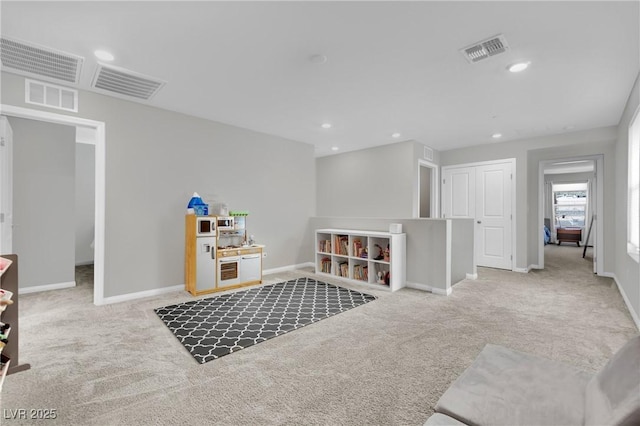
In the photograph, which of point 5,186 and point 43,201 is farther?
point 43,201

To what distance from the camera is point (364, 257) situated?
15.2 feet

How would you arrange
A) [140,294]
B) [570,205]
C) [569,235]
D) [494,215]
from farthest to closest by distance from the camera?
[570,205], [569,235], [494,215], [140,294]

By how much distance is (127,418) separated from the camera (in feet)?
5.40

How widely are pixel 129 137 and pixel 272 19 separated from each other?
2.65 m

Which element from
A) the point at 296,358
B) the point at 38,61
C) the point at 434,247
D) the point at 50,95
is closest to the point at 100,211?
the point at 50,95

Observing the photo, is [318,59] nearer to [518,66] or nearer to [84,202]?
[518,66]

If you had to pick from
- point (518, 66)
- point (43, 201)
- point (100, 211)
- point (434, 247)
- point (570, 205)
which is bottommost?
point (434, 247)

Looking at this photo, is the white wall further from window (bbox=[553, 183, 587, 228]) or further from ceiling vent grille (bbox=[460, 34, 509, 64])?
window (bbox=[553, 183, 587, 228])

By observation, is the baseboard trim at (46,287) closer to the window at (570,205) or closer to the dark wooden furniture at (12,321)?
the dark wooden furniture at (12,321)

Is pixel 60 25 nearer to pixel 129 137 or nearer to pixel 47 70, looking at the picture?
pixel 47 70

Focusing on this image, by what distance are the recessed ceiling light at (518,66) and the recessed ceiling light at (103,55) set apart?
378cm

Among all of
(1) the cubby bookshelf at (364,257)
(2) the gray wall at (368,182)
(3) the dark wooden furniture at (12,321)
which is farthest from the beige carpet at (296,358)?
(2) the gray wall at (368,182)

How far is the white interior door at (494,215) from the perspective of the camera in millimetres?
5754

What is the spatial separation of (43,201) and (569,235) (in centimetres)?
1362
